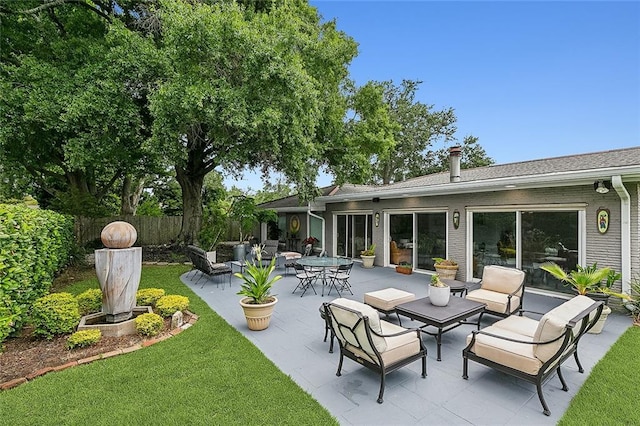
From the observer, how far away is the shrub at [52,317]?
4.58 metres

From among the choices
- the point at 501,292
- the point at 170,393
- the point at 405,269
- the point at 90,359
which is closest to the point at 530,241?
the point at 501,292

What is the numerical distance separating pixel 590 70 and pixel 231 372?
15.6m

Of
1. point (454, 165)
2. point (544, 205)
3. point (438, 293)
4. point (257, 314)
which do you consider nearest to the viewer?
point (438, 293)

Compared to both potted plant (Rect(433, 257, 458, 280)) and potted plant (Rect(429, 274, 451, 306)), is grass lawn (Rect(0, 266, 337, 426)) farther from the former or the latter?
potted plant (Rect(433, 257, 458, 280))

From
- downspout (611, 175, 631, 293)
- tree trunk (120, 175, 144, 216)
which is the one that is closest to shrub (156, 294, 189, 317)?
downspout (611, 175, 631, 293)

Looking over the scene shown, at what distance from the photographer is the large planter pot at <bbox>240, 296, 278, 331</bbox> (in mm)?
5160

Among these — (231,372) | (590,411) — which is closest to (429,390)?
(590,411)

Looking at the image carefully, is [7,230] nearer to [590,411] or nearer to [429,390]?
[429,390]

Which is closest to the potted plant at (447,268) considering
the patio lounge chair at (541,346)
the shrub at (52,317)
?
the patio lounge chair at (541,346)

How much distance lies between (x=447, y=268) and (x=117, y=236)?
8.38 m

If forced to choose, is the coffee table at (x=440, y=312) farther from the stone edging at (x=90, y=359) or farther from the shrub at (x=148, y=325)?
the shrub at (x=148, y=325)

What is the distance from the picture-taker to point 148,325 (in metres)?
4.80

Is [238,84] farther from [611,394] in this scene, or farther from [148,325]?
[611,394]

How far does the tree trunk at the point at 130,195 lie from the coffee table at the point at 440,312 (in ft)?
65.3
